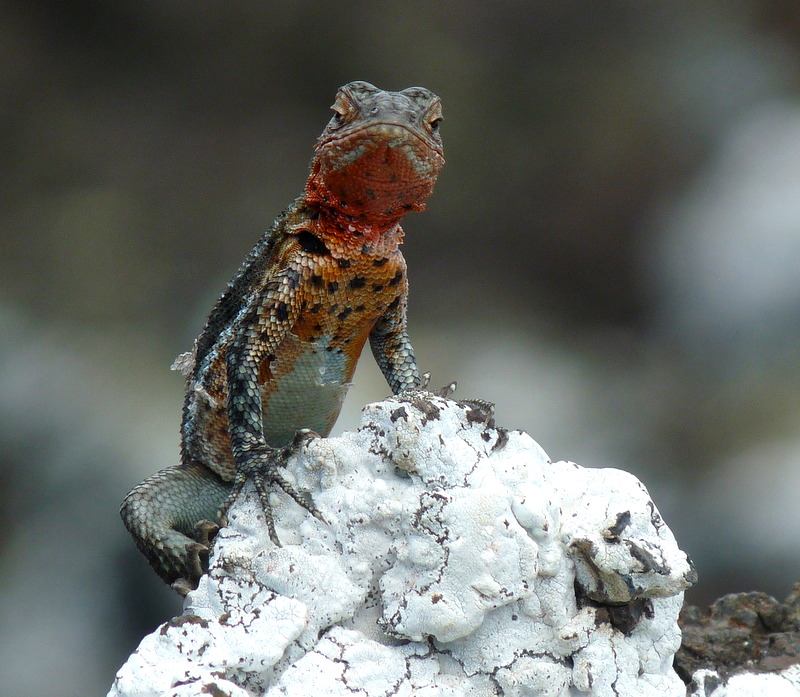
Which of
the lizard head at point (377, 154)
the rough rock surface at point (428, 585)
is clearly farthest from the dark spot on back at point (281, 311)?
A: the rough rock surface at point (428, 585)

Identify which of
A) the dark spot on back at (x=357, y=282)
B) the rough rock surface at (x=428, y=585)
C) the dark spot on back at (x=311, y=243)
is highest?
the dark spot on back at (x=311, y=243)

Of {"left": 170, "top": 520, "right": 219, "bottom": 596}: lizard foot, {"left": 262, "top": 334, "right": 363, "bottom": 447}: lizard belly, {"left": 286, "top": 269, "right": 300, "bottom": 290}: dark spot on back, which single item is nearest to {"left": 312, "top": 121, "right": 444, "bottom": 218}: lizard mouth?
{"left": 286, "top": 269, "right": 300, "bottom": 290}: dark spot on back

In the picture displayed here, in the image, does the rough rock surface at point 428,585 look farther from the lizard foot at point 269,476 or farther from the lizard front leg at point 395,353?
the lizard front leg at point 395,353

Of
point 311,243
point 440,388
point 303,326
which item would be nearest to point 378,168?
point 311,243

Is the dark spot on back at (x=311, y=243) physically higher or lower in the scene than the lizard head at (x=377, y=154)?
lower

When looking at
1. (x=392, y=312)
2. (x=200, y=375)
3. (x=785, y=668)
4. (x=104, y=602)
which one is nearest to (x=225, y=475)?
(x=200, y=375)

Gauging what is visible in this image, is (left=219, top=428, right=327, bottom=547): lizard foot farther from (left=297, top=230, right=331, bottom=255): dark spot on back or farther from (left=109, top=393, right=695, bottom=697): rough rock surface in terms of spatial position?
(left=297, top=230, right=331, bottom=255): dark spot on back

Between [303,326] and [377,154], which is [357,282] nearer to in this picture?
[303,326]

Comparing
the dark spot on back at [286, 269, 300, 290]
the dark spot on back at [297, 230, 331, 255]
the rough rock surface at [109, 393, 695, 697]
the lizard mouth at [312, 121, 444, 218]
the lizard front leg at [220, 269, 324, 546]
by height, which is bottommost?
the rough rock surface at [109, 393, 695, 697]
